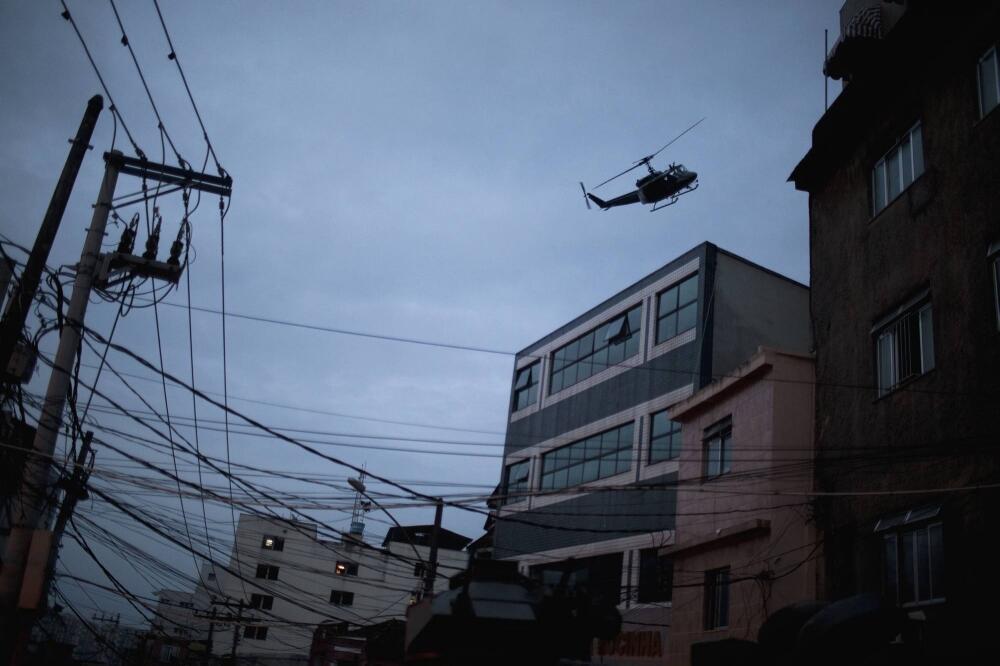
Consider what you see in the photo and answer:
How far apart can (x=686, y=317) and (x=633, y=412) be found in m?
3.73

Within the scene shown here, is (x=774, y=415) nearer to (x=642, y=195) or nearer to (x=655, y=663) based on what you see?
(x=655, y=663)

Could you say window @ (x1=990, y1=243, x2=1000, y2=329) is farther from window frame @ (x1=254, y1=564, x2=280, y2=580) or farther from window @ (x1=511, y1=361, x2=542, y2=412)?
window frame @ (x1=254, y1=564, x2=280, y2=580)

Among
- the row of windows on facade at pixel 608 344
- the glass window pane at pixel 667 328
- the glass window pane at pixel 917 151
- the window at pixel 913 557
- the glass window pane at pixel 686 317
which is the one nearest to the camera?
the window at pixel 913 557

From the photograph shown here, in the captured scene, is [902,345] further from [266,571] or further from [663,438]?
[266,571]

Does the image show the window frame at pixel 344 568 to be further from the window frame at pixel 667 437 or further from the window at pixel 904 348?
the window at pixel 904 348

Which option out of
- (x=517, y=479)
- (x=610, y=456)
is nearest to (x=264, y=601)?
(x=517, y=479)

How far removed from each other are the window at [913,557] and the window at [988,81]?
6.73 m

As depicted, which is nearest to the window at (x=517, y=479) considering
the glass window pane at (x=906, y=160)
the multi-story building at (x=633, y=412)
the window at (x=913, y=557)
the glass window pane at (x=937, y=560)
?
the multi-story building at (x=633, y=412)

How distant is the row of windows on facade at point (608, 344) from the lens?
2911 centimetres

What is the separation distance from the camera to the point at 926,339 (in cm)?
1523

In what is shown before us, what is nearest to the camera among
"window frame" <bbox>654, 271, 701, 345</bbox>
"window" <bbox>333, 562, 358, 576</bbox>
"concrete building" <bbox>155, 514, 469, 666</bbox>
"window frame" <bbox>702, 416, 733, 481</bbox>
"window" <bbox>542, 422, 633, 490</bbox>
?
"window frame" <bbox>702, 416, 733, 481</bbox>

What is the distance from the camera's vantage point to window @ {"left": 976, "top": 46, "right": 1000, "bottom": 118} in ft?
47.3

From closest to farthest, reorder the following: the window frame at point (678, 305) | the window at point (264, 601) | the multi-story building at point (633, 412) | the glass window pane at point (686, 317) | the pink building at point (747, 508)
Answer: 1. the pink building at point (747, 508)
2. the multi-story building at point (633, 412)
3. the glass window pane at point (686, 317)
4. the window frame at point (678, 305)
5. the window at point (264, 601)

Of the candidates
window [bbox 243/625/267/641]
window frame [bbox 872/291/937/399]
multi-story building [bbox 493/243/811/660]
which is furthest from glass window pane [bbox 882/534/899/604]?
window [bbox 243/625/267/641]
